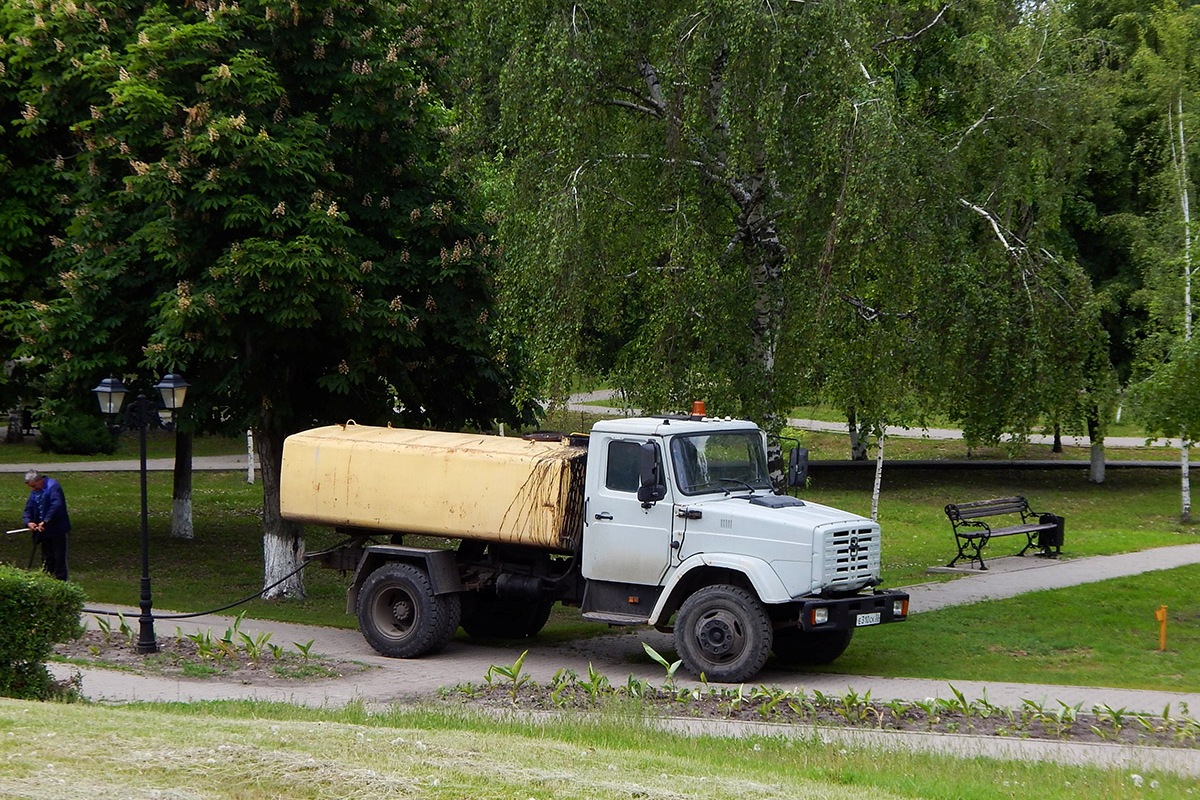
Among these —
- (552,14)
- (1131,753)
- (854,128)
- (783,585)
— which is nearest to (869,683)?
(783,585)

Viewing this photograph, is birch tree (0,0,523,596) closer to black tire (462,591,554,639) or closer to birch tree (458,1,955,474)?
birch tree (458,1,955,474)

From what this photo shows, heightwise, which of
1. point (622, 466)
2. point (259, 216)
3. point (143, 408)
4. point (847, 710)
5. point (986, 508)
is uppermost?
point (259, 216)

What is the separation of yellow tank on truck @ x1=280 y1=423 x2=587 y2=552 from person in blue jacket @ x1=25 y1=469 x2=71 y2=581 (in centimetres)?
453

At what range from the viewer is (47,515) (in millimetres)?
18562

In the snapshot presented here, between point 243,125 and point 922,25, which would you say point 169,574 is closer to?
point 243,125

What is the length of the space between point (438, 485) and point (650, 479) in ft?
8.11

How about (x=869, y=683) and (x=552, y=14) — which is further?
(x=552, y=14)

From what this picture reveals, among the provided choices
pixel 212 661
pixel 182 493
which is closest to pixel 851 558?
pixel 212 661

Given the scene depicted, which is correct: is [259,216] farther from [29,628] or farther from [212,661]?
[29,628]

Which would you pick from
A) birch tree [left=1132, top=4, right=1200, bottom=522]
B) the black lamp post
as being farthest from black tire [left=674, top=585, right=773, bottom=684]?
birch tree [left=1132, top=4, right=1200, bottom=522]

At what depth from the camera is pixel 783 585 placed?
13672 millimetres

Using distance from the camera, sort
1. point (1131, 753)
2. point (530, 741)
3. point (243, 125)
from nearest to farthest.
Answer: point (530, 741) < point (1131, 753) < point (243, 125)

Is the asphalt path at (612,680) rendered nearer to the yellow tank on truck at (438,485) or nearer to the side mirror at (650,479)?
the yellow tank on truck at (438,485)

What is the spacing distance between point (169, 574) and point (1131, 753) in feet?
54.3
